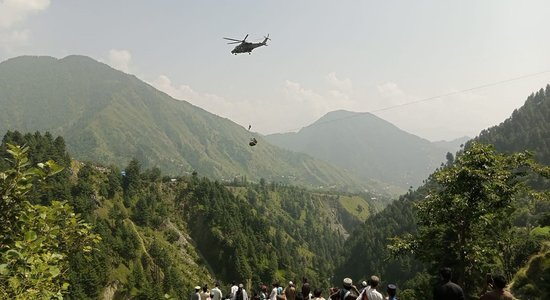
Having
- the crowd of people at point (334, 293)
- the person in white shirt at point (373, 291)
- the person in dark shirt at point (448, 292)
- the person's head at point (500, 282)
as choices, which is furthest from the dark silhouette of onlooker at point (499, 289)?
the person in white shirt at point (373, 291)

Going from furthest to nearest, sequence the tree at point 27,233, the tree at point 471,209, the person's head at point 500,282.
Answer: the tree at point 471,209
the person's head at point 500,282
the tree at point 27,233

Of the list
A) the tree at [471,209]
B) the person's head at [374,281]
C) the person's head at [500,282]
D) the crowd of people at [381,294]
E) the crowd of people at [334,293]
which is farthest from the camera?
the tree at [471,209]

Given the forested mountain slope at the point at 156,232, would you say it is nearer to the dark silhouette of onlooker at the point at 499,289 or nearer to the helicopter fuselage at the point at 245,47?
the helicopter fuselage at the point at 245,47

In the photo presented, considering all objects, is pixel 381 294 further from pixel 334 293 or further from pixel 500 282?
pixel 500 282

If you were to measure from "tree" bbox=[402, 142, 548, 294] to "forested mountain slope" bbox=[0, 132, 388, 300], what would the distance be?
317ft

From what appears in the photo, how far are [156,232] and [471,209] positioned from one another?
142042mm

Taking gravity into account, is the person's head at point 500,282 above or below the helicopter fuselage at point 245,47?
below

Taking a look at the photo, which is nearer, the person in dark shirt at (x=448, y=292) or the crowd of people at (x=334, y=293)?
the person in dark shirt at (x=448, y=292)

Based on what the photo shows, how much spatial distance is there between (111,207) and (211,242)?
44.6 meters

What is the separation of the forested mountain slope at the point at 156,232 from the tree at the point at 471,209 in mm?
96736

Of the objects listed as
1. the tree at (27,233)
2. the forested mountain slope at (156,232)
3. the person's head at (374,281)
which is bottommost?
the forested mountain slope at (156,232)

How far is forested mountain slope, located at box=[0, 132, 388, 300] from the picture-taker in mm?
114375

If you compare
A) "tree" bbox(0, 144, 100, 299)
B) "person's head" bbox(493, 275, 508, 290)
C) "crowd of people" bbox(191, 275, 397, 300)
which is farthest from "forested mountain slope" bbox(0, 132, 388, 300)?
"person's head" bbox(493, 275, 508, 290)

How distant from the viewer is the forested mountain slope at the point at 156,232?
114375 millimetres
